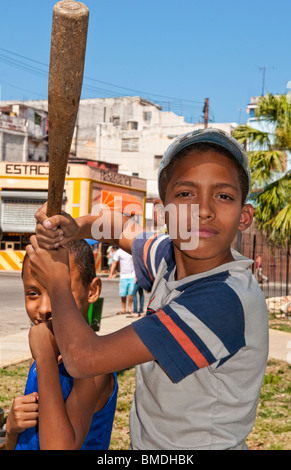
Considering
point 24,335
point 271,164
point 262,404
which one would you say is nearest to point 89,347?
point 262,404

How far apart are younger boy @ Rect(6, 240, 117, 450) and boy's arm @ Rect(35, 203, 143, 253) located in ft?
0.41

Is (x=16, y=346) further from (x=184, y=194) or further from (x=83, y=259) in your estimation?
(x=184, y=194)

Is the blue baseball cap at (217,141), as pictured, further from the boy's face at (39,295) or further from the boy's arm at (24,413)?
the boy's arm at (24,413)

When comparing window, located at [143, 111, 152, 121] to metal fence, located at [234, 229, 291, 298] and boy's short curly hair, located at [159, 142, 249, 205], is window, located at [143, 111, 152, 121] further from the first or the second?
boy's short curly hair, located at [159, 142, 249, 205]

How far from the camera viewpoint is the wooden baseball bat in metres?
1.12

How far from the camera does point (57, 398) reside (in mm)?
1450

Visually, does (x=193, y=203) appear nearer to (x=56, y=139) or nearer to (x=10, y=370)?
(x=56, y=139)

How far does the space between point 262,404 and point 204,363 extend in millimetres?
4751

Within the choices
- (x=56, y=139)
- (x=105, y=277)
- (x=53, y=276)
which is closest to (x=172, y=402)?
(x=53, y=276)

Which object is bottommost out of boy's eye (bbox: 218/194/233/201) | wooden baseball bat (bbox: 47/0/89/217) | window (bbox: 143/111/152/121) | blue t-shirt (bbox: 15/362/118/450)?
blue t-shirt (bbox: 15/362/118/450)

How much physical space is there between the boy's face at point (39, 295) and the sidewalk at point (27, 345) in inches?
216

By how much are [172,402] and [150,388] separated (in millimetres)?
72

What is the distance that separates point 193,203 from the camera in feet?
4.76

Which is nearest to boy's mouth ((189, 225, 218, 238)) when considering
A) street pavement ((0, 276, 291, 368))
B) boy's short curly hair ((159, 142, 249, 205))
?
boy's short curly hair ((159, 142, 249, 205))
